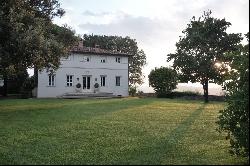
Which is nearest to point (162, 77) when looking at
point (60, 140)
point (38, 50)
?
point (38, 50)

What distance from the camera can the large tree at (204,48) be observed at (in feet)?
151

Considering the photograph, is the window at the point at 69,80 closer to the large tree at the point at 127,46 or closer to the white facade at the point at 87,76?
the white facade at the point at 87,76

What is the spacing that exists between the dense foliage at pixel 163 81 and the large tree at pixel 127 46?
3369 centimetres

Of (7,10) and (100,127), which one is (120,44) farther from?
(100,127)

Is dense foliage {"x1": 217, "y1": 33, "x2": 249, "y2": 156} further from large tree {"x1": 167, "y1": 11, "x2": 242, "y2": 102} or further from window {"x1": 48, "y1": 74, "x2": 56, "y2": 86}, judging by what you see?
window {"x1": 48, "y1": 74, "x2": 56, "y2": 86}

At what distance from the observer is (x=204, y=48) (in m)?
47.0

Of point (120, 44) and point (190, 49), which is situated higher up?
point (120, 44)

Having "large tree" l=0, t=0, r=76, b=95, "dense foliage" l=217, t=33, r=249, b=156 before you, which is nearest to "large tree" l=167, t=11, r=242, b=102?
"large tree" l=0, t=0, r=76, b=95

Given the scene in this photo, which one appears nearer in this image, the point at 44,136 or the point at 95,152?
the point at 95,152


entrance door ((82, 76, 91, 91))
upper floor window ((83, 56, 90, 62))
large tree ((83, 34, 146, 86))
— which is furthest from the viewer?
large tree ((83, 34, 146, 86))

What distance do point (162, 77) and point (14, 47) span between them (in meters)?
31.3

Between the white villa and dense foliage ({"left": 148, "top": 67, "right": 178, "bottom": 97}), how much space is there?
4.75 m

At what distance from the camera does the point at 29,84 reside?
51.7 m

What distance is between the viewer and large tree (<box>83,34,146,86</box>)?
9044 centimetres
